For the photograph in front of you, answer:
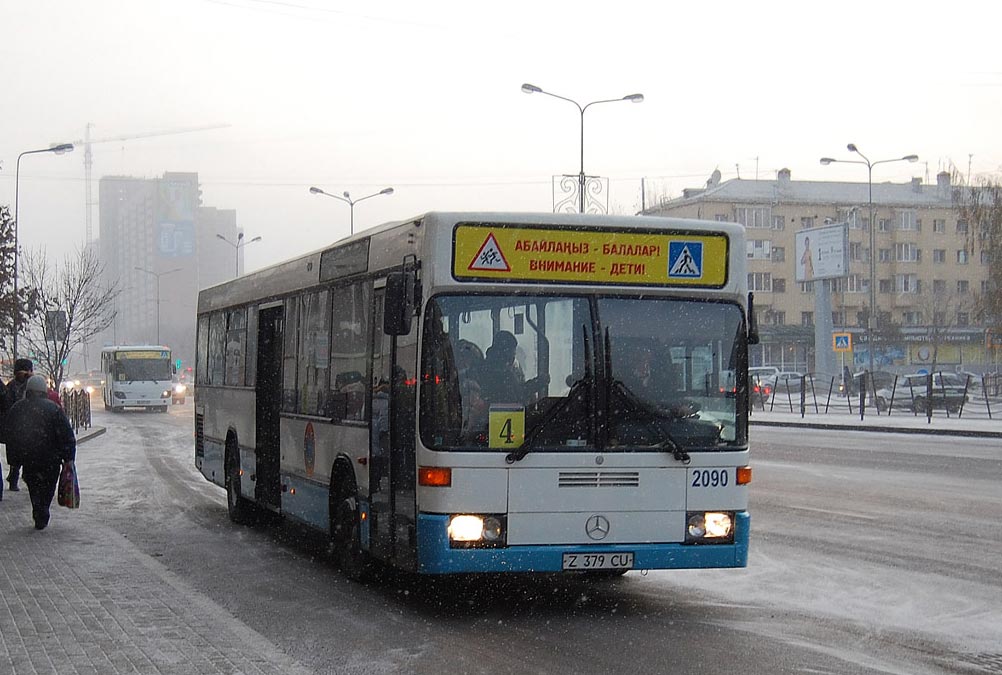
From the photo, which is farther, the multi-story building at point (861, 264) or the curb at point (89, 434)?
the multi-story building at point (861, 264)

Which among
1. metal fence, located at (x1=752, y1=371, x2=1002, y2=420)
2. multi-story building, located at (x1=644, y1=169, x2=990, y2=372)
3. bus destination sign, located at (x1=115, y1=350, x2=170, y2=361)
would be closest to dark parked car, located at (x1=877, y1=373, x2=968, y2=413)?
metal fence, located at (x1=752, y1=371, x2=1002, y2=420)

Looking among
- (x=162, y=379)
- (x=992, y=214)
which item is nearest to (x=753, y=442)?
(x=992, y=214)

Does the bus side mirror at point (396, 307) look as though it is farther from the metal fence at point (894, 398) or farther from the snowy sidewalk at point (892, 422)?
the metal fence at point (894, 398)

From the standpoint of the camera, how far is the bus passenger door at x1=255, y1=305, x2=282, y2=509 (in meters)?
13.6

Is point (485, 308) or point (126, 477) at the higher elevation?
point (485, 308)

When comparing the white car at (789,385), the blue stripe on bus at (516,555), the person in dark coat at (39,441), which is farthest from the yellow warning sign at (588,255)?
the white car at (789,385)

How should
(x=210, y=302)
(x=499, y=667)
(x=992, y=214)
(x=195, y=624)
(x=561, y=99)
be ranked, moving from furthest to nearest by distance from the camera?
(x=992, y=214) → (x=561, y=99) → (x=210, y=302) → (x=195, y=624) → (x=499, y=667)

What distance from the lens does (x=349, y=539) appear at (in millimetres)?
10852

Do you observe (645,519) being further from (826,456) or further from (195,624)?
(826,456)

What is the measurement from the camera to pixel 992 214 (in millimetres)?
56250

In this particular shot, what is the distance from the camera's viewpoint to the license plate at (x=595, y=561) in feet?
29.7

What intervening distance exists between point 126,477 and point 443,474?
600 inches

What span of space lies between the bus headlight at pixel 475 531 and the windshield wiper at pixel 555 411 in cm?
39

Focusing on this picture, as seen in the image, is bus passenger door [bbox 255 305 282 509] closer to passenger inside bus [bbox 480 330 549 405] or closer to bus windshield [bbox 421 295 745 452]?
bus windshield [bbox 421 295 745 452]
